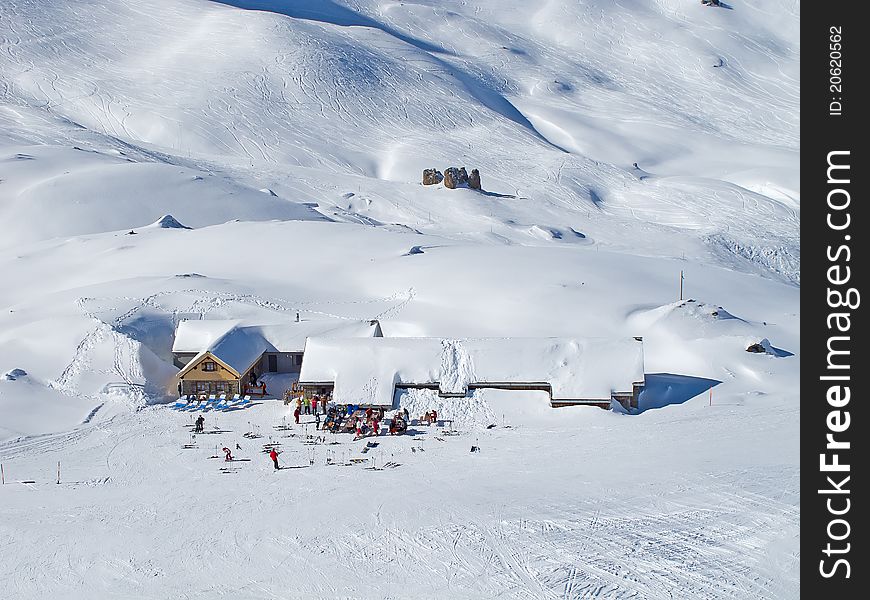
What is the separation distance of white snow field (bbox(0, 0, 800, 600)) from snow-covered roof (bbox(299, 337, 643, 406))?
2.45 feet

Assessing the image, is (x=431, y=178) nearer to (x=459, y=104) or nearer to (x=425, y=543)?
(x=459, y=104)

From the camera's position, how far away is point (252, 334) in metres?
34.5

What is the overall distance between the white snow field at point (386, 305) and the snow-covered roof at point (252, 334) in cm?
136

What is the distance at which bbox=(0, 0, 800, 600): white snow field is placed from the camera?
19578 millimetres

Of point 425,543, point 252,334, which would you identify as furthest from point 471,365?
point 425,543

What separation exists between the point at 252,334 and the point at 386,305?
22.5ft

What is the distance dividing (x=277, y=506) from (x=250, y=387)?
11.5 m

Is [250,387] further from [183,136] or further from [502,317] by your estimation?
[183,136]

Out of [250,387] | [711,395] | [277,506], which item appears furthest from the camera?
[250,387]

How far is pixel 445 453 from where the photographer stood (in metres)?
26.0

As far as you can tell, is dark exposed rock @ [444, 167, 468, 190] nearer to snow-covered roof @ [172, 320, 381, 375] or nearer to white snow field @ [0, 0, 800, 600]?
white snow field @ [0, 0, 800, 600]
